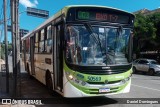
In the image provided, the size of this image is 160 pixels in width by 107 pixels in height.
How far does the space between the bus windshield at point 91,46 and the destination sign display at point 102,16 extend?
317 millimetres

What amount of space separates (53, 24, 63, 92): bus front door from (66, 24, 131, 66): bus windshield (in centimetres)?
60

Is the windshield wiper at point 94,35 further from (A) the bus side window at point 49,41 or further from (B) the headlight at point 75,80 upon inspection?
(A) the bus side window at point 49,41

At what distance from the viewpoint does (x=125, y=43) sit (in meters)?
10.4

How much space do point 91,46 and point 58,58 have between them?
1484 mm

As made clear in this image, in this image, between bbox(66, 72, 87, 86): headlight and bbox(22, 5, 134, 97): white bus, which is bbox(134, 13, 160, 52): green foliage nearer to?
bbox(22, 5, 134, 97): white bus

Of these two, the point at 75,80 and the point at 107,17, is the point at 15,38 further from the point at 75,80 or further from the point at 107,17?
the point at 107,17

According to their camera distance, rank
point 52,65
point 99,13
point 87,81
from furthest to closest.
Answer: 1. point 52,65
2. point 99,13
3. point 87,81

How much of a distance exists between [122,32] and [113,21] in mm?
482

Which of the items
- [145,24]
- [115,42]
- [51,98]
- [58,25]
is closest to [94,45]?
[115,42]

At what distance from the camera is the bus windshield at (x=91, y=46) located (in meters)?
9.59

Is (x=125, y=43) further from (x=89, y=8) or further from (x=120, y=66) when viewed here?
(x=89, y=8)

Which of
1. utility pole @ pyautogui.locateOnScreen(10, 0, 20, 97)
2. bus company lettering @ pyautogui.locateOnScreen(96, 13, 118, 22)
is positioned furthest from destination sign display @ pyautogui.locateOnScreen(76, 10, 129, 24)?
utility pole @ pyautogui.locateOnScreen(10, 0, 20, 97)

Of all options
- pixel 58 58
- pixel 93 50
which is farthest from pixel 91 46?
pixel 58 58

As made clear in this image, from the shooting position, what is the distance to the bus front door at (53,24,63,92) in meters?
10.2
